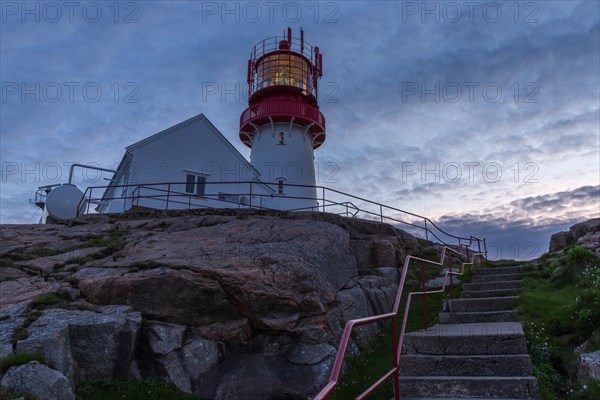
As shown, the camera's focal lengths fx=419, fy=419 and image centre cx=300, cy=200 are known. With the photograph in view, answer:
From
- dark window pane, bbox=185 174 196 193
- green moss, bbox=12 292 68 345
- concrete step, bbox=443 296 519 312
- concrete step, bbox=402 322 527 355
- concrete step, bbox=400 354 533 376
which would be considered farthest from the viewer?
dark window pane, bbox=185 174 196 193

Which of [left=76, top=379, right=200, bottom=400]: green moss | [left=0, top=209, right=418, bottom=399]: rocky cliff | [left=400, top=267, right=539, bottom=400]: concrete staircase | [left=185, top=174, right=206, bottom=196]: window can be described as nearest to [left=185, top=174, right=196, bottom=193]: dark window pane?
[left=185, top=174, right=206, bottom=196]: window

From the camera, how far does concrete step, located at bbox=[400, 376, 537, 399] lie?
525 cm

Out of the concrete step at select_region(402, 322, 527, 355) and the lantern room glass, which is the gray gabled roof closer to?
the lantern room glass

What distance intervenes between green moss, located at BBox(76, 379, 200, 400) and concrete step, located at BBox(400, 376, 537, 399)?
3.55 m

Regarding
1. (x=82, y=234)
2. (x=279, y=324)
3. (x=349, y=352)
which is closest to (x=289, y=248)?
(x=279, y=324)

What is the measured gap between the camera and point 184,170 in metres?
22.6

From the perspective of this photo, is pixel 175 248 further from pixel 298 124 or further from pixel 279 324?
pixel 298 124

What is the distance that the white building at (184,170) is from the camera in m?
21.3

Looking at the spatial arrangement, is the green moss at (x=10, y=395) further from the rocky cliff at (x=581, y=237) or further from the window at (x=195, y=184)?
the window at (x=195, y=184)

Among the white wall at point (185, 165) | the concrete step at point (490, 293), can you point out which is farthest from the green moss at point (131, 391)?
the white wall at point (185, 165)

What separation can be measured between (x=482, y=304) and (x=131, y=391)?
6779 millimetres

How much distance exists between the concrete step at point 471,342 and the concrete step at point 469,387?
733mm

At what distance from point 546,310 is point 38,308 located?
953cm

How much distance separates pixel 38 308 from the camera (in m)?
7.84
